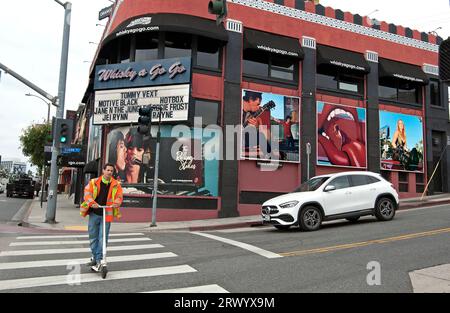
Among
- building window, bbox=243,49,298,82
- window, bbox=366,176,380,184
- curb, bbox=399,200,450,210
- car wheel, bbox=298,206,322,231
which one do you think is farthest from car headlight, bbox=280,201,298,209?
building window, bbox=243,49,298,82

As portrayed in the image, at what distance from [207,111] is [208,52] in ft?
9.09

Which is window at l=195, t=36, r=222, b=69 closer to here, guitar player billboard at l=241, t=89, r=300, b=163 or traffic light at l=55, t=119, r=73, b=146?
guitar player billboard at l=241, t=89, r=300, b=163

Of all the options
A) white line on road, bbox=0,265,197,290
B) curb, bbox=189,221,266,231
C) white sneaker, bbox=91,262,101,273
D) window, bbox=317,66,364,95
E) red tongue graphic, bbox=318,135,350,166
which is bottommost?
white line on road, bbox=0,265,197,290

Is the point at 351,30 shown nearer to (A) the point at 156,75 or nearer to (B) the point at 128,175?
(A) the point at 156,75

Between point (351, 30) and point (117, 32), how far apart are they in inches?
477

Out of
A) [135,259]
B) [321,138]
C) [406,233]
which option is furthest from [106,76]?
[406,233]

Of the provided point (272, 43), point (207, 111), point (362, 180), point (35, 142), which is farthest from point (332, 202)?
point (35, 142)

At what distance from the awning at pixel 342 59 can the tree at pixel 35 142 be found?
39.5 m

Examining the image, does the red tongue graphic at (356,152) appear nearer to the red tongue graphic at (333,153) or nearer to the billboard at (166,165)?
the red tongue graphic at (333,153)

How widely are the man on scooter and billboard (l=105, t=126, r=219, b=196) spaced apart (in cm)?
976

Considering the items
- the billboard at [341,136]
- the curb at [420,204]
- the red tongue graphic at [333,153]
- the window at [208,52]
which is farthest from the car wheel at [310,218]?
the window at [208,52]

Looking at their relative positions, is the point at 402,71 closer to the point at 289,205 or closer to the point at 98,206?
the point at 289,205
